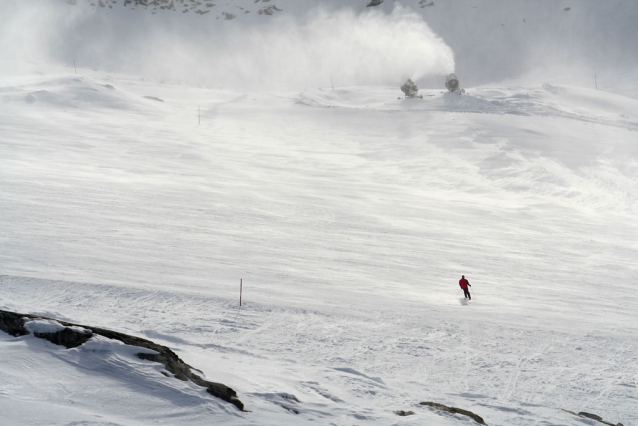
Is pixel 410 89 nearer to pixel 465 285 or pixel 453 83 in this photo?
pixel 453 83

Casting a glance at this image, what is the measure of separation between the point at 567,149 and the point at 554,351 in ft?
74.1

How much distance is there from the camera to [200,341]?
9.70 metres

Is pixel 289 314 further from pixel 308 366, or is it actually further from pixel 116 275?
pixel 116 275

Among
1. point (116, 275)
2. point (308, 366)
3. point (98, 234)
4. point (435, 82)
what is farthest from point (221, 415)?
point (435, 82)

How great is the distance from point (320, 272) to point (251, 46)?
67699 millimetres

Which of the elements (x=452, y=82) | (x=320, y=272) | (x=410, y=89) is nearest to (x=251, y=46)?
(x=410, y=89)

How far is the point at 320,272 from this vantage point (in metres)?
13.6

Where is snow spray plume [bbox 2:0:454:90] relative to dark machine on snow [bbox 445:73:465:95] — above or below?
above

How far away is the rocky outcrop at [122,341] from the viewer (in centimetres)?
705

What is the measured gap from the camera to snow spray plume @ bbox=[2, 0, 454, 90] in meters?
66.8

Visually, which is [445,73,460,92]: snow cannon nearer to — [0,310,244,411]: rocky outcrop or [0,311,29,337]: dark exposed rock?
[0,310,244,411]: rocky outcrop

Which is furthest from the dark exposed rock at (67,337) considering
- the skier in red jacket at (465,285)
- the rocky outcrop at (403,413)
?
the skier in red jacket at (465,285)

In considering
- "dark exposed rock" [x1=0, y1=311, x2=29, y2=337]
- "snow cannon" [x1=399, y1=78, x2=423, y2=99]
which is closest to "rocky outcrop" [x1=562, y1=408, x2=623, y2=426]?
"dark exposed rock" [x1=0, y1=311, x2=29, y2=337]

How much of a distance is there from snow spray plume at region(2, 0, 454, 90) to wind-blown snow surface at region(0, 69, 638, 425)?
121 ft
